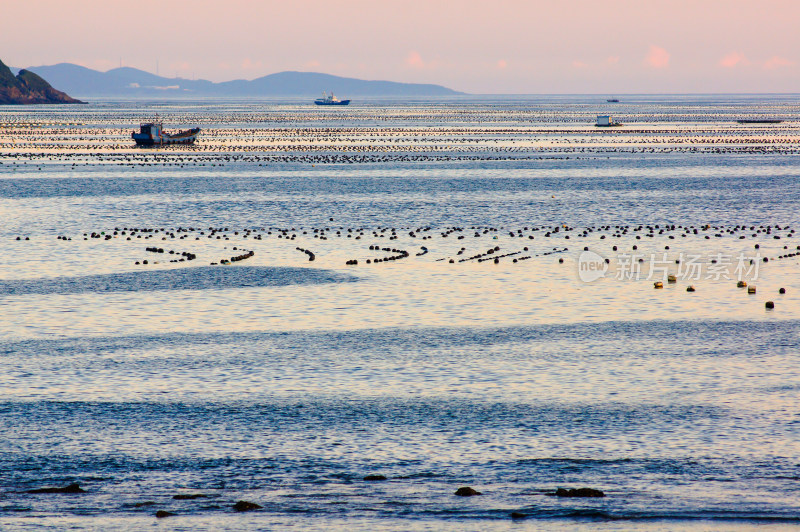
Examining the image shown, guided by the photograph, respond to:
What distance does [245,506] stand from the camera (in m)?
12.7

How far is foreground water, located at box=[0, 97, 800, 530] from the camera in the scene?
1309cm

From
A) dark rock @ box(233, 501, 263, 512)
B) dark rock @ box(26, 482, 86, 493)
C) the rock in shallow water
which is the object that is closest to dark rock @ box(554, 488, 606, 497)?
the rock in shallow water

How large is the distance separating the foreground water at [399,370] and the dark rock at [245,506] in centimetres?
19

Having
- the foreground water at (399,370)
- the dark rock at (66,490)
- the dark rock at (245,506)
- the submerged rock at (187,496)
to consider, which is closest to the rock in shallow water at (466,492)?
the foreground water at (399,370)

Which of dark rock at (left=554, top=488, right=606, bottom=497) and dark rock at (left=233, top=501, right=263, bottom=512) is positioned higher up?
dark rock at (left=554, top=488, right=606, bottom=497)

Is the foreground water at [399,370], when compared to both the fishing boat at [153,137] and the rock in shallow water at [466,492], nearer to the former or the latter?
the rock in shallow water at [466,492]

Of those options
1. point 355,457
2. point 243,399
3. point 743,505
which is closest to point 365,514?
point 355,457

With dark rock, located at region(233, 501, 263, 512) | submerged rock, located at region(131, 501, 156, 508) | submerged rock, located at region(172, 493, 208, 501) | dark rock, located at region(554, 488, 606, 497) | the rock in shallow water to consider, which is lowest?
submerged rock, located at region(131, 501, 156, 508)

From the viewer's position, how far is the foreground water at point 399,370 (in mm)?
13086

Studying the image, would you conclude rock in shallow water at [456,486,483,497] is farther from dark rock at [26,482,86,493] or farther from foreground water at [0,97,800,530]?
dark rock at [26,482,86,493]

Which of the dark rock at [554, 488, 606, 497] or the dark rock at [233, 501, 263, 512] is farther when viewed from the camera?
the dark rock at [554, 488, 606, 497]

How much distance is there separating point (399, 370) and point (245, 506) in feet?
24.9

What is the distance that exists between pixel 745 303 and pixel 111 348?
16.2 m

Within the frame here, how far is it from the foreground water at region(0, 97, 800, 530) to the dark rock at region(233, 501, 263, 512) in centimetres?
19
